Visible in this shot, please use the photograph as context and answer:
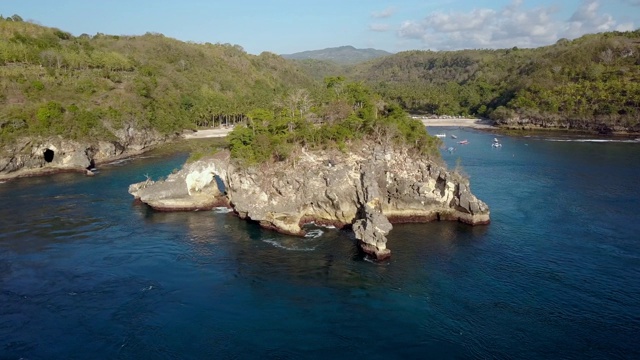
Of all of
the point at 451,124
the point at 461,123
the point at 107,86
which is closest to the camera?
the point at 107,86

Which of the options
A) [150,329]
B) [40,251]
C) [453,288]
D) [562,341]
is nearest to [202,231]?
[40,251]

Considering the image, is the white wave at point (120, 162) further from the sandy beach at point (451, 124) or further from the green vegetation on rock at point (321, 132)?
the green vegetation on rock at point (321, 132)

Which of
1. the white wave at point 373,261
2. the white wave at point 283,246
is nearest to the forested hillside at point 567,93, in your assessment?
the white wave at point 373,261

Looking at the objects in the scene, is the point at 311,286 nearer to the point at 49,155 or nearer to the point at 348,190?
the point at 348,190

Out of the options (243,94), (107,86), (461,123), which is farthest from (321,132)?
(243,94)

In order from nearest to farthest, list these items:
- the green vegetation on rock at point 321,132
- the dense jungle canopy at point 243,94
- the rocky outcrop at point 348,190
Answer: the rocky outcrop at point 348,190, the green vegetation on rock at point 321,132, the dense jungle canopy at point 243,94

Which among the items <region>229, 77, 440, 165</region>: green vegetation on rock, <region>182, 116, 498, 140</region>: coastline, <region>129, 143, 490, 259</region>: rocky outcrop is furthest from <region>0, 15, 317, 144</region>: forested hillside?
<region>129, 143, 490, 259</region>: rocky outcrop

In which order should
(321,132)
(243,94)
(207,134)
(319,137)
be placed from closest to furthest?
(319,137) < (321,132) < (207,134) < (243,94)
